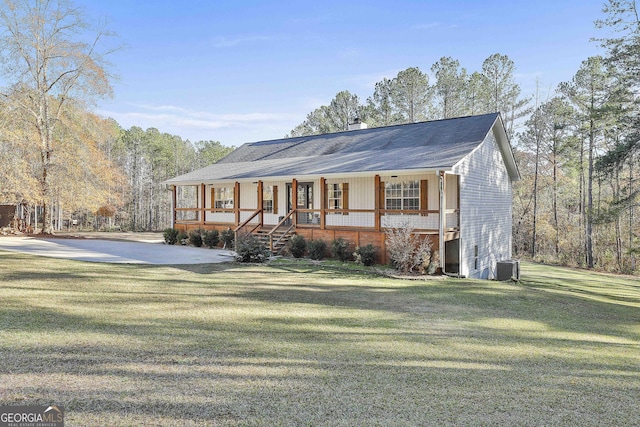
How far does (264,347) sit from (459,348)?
9.08 feet

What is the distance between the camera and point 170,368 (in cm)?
427

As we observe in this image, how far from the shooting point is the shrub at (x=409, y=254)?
12422mm

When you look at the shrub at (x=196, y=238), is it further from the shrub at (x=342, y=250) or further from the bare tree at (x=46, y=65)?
the bare tree at (x=46, y=65)

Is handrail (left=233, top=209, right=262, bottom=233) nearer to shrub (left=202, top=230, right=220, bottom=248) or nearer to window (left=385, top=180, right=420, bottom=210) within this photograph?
shrub (left=202, top=230, right=220, bottom=248)

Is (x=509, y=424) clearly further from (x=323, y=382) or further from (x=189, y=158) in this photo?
(x=189, y=158)

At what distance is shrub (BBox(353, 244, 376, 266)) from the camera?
532 inches

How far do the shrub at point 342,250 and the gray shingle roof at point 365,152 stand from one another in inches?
106

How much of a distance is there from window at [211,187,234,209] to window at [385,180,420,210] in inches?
364

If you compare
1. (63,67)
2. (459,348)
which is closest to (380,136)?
(459,348)

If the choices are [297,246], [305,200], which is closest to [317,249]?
[297,246]

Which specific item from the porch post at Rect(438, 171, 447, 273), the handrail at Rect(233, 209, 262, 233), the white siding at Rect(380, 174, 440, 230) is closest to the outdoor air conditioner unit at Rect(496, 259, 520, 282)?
the white siding at Rect(380, 174, 440, 230)

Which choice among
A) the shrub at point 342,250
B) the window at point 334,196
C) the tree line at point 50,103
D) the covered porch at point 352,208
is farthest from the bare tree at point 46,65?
the shrub at point 342,250

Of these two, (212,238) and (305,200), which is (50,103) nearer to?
(212,238)

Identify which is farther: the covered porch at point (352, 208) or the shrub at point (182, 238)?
the shrub at point (182, 238)
